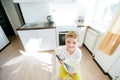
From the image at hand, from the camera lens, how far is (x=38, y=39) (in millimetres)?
2014

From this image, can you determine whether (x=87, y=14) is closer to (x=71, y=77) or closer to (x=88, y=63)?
(x=88, y=63)

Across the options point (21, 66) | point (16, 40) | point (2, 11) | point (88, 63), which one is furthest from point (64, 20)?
point (2, 11)

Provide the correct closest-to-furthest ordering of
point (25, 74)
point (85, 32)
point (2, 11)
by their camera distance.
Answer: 1. point (25, 74)
2. point (85, 32)
3. point (2, 11)

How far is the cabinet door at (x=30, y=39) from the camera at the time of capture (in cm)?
187

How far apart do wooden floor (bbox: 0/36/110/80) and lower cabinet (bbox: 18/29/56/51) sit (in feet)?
0.59

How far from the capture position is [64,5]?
7.25ft

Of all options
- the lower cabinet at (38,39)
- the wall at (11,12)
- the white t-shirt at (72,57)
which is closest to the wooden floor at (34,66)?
the lower cabinet at (38,39)

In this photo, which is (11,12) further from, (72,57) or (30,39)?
(72,57)

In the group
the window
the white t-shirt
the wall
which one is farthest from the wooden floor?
the wall

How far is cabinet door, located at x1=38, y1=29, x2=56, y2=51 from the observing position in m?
1.91

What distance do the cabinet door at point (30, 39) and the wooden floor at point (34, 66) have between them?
18 cm

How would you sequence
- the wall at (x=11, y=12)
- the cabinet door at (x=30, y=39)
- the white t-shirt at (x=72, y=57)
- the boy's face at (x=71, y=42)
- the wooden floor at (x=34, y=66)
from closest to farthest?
the boy's face at (x=71, y=42)
the white t-shirt at (x=72, y=57)
the wooden floor at (x=34, y=66)
the cabinet door at (x=30, y=39)
the wall at (x=11, y=12)

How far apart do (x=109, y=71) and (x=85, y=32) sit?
3.54 ft

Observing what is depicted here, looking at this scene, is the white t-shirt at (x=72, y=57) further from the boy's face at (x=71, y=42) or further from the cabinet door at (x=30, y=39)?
the cabinet door at (x=30, y=39)
